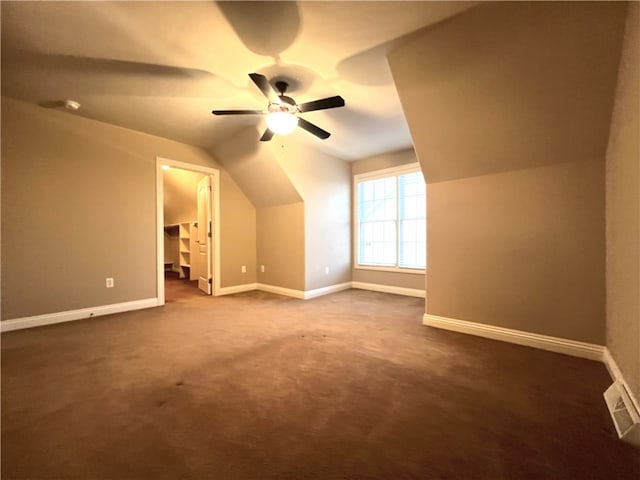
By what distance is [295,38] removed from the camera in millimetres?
2045

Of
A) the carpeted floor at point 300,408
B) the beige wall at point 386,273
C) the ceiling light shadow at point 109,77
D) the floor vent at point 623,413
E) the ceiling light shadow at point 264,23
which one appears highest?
the ceiling light shadow at point 109,77

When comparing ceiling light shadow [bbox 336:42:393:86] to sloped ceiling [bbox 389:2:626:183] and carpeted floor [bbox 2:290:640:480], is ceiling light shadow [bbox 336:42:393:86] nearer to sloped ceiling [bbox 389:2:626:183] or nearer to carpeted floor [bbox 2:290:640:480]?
sloped ceiling [bbox 389:2:626:183]

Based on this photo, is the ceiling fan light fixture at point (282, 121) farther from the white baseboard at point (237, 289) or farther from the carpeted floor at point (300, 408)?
the white baseboard at point (237, 289)

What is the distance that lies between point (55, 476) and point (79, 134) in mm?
3784

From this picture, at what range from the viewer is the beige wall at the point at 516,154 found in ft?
5.93

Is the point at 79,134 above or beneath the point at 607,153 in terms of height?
above

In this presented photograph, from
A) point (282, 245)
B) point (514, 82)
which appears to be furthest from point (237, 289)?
point (514, 82)

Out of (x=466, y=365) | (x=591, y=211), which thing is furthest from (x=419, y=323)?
(x=591, y=211)

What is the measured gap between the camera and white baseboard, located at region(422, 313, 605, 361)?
7.44ft

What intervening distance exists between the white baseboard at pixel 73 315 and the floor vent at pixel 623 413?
483 cm

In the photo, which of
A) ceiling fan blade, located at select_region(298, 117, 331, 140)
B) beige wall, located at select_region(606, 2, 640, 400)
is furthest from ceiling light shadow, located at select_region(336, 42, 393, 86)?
beige wall, located at select_region(606, 2, 640, 400)

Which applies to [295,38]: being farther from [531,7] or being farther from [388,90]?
[531,7]

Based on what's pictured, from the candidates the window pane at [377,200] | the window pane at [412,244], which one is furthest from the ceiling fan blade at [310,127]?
the window pane at [412,244]

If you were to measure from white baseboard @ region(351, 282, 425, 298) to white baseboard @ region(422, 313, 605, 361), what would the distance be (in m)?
1.52
